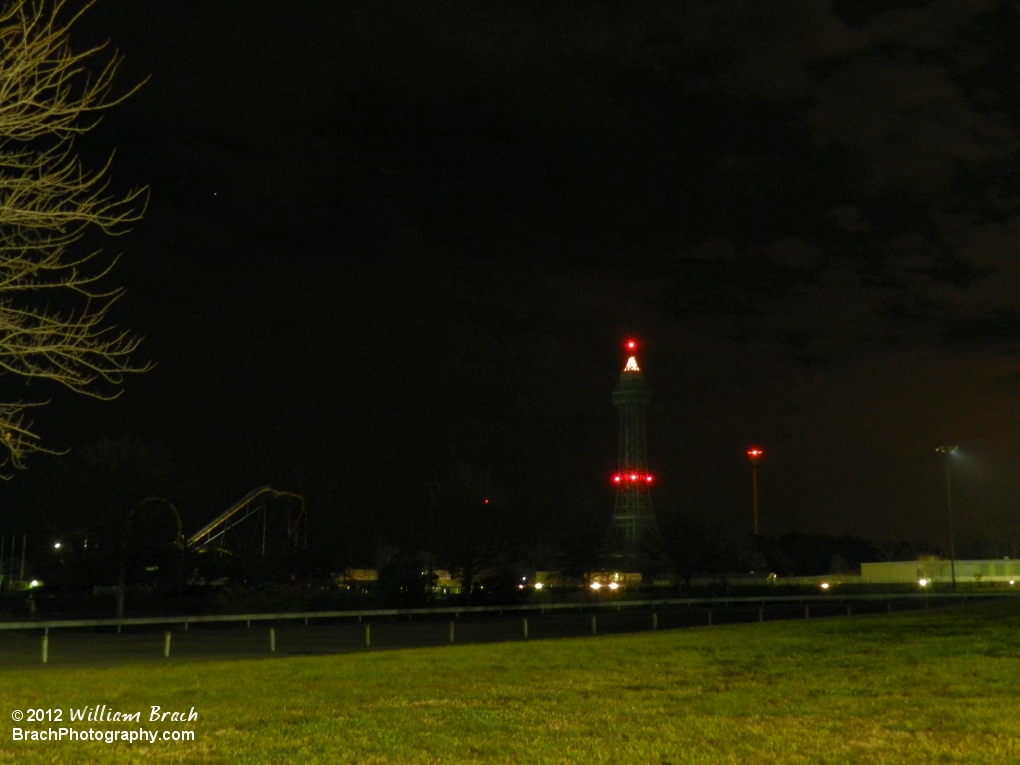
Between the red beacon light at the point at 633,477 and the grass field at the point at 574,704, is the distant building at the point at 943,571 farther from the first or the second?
the grass field at the point at 574,704

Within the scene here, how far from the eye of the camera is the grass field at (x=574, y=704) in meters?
10.9

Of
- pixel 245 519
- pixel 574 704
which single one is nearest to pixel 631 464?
pixel 245 519

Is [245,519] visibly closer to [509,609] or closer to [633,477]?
[509,609]

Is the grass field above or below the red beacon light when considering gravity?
below

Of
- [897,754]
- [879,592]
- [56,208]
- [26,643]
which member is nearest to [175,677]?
[56,208]

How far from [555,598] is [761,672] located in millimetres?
46820

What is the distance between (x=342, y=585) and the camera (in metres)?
76.2

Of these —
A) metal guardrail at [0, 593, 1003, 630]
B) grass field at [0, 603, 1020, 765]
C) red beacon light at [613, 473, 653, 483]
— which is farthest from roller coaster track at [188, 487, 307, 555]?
red beacon light at [613, 473, 653, 483]

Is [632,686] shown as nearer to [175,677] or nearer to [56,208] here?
[175,677]

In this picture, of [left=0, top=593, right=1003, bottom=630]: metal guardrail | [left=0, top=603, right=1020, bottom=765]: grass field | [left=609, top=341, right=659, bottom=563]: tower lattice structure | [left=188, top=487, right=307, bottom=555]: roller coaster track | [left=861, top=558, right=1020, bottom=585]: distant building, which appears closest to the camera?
[left=0, top=603, right=1020, bottom=765]: grass field

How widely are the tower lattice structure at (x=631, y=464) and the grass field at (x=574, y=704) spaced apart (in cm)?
12505

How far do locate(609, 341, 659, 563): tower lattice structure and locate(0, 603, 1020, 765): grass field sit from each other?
125m

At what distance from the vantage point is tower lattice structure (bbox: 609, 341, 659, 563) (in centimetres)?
15625

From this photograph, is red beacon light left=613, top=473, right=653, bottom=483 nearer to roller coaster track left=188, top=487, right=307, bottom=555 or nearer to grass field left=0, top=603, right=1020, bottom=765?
roller coaster track left=188, top=487, right=307, bottom=555
